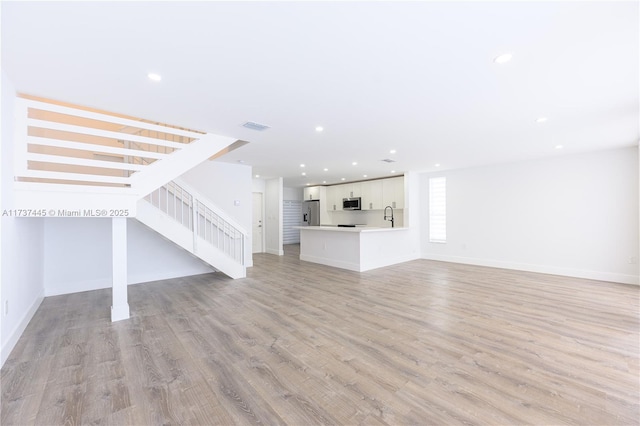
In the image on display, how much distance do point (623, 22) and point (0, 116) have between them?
16.2 ft

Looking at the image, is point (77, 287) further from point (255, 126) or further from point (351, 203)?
point (351, 203)

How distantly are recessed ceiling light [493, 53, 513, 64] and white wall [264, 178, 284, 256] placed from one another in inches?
284

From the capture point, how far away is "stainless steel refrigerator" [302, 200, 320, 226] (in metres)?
11.8

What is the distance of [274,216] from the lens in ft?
30.2

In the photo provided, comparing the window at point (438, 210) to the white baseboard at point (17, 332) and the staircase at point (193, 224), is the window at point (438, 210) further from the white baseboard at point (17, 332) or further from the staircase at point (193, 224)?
the white baseboard at point (17, 332)

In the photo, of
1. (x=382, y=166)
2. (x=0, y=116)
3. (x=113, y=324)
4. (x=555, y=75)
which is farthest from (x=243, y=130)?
(x=382, y=166)

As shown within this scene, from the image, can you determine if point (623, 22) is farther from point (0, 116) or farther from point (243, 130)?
point (0, 116)

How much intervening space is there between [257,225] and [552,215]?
7985 millimetres

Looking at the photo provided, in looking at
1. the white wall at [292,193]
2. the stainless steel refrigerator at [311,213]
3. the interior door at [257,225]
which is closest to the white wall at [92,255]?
the interior door at [257,225]

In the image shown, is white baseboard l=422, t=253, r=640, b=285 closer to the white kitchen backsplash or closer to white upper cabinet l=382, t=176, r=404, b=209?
the white kitchen backsplash

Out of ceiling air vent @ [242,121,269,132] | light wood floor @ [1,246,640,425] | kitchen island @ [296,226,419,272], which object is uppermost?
ceiling air vent @ [242,121,269,132]

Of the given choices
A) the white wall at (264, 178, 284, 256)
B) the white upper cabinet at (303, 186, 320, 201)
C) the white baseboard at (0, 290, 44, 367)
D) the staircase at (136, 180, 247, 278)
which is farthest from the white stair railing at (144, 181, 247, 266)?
the white upper cabinet at (303, 186, 320, 201)

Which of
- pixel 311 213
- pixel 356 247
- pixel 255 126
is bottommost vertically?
pixel 356 247

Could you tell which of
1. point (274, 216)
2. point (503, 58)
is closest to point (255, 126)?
point (503, 58)
